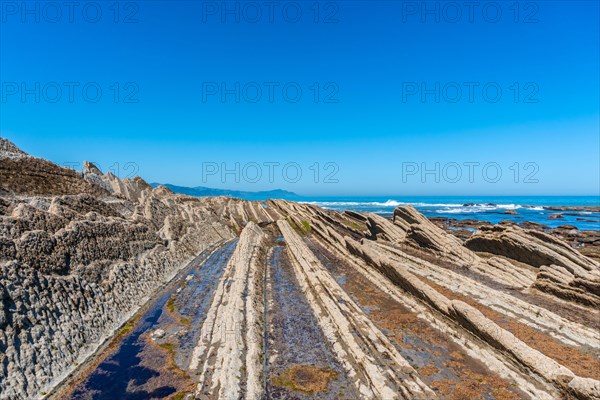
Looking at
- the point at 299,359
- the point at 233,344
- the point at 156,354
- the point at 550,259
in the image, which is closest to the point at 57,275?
the point at 156,354

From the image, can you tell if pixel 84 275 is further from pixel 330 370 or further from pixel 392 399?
pixel 392 399

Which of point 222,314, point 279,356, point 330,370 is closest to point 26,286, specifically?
point 222,314

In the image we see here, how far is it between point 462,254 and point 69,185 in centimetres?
3120

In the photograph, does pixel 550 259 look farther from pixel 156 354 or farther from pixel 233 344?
pixel 156 354

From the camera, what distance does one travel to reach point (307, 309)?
51.0 ft

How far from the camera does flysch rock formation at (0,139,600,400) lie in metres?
9.17

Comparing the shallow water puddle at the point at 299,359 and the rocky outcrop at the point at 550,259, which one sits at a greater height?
the rocky outcrop at the point at 550,259

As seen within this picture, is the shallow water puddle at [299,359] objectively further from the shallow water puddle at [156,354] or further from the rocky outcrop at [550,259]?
the rocky outcrop at [550,259]

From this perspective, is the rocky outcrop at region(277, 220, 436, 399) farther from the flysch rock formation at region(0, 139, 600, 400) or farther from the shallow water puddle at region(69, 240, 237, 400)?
the shallow water puddle at region(69, 240, 237, 400)

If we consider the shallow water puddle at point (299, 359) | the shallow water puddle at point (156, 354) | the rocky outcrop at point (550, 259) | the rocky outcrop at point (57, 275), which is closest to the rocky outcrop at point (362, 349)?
the shallow water puddle at point (299, 359)

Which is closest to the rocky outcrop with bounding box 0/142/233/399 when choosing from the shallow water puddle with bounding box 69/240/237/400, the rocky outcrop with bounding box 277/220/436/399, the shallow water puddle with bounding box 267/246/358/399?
the shallow water puddle with bounding box 69/240/237/400

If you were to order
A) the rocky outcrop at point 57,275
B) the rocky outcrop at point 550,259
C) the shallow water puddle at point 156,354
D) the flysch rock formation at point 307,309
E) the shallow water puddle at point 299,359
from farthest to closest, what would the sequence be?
the rocky outcrop at point 550,259
the shallow water puddle at point 299,359
the flysch rock formation at point 307,309
the shallow water puddle at point 156,354
the rocky outcrop at point 57,275

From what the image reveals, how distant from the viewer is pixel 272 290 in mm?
18594

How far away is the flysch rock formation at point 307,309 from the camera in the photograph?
30.1 feet
